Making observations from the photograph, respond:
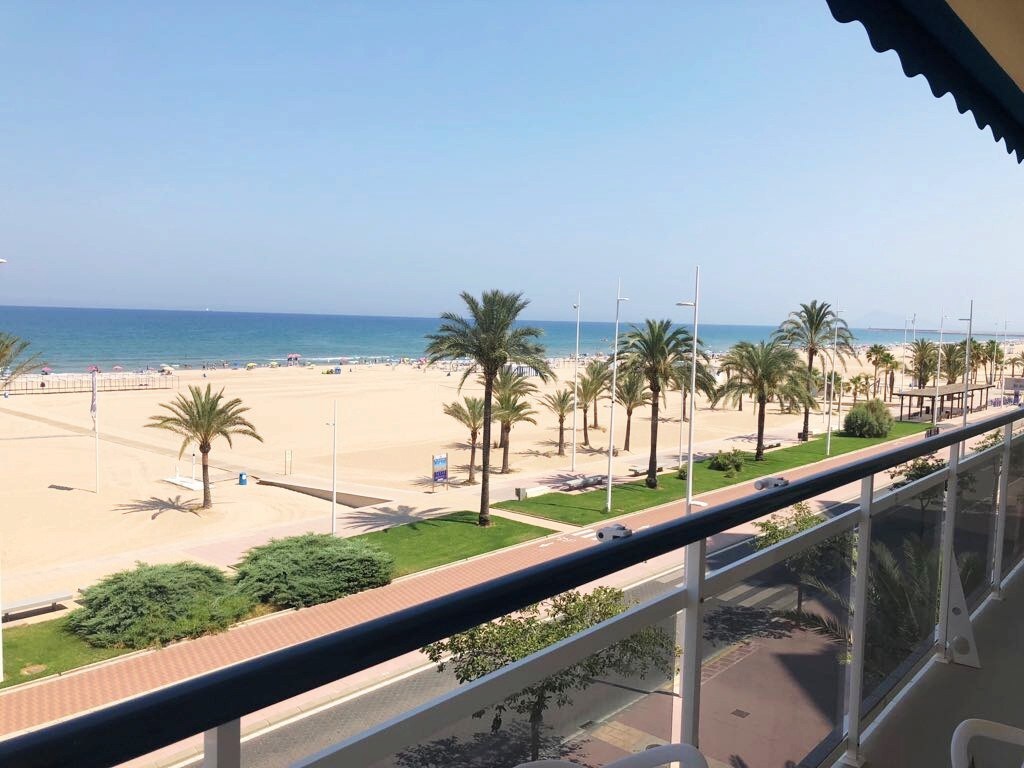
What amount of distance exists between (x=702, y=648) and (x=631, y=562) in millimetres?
580

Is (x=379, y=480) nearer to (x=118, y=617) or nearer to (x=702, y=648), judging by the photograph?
(x=118, y=617)

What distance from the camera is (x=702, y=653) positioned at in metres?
1.86

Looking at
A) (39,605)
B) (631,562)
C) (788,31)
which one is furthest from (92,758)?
(39,605)

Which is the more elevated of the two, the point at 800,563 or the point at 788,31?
the point at 788,31

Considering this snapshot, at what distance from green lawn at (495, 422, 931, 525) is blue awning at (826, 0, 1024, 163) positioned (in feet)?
62.7

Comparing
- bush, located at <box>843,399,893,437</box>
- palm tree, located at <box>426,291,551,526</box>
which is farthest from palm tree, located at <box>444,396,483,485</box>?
bush, located at <box>843,399,893,437</box>

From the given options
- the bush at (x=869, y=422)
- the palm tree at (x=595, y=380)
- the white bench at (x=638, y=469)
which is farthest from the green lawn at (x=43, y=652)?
the bush at (x=869, y=422)

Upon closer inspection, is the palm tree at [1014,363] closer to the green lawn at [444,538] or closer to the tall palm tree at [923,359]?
the tall palm tree at [923,359]

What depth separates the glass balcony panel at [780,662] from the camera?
191 cm

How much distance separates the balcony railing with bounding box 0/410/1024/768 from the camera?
88cm

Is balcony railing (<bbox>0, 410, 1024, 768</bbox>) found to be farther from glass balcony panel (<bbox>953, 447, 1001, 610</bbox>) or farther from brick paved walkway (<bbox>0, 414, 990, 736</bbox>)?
brick paved walkway (<bbox>0, 414, 990, 736</bbox>)

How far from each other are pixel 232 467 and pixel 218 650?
19209mm

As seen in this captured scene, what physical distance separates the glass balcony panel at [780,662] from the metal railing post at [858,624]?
0.18ft

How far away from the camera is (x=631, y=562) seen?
1417 mm
